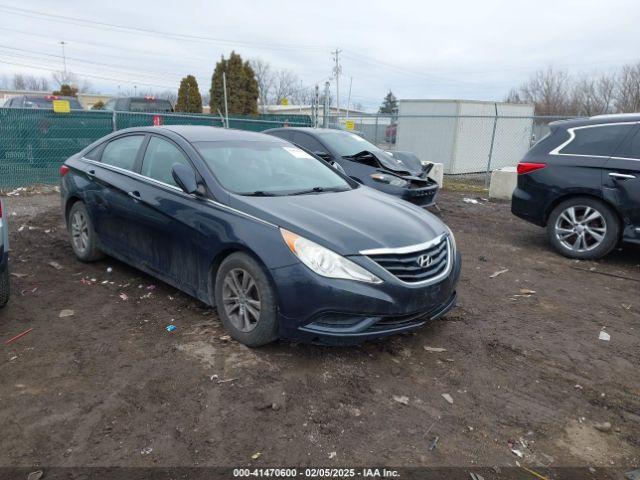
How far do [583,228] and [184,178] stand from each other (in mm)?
4948

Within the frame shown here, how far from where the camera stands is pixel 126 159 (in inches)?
195

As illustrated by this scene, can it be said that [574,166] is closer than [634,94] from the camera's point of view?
Yes

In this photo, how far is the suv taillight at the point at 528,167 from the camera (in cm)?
660

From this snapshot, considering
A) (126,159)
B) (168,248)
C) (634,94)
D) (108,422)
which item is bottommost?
(108,422)

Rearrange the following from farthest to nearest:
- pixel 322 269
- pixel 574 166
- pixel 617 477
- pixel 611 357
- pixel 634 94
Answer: pixel 634 94
pixel 574 166
pixel 611 357
pixel 322 269
pixel 617 477

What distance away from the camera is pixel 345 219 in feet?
12.1

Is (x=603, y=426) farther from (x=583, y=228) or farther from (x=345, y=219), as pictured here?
(x=583, y=228)

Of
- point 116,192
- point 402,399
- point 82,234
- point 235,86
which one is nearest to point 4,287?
point 116,192

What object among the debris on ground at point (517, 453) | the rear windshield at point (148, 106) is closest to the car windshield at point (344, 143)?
the debris on ground at point (517, 453)

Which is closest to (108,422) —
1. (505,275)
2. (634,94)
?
(505,275)

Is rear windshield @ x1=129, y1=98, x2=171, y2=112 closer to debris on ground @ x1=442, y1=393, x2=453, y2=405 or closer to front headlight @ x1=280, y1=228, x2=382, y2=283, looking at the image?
front headlight @ x1=280, y1=228, x2=382, y2=283

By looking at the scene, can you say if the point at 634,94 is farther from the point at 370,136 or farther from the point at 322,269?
the point at 322,269

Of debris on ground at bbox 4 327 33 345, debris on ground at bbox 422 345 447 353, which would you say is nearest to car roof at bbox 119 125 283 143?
debris on ground at bbox 4 327 33 345

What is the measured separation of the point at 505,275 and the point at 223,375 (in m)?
3.69
